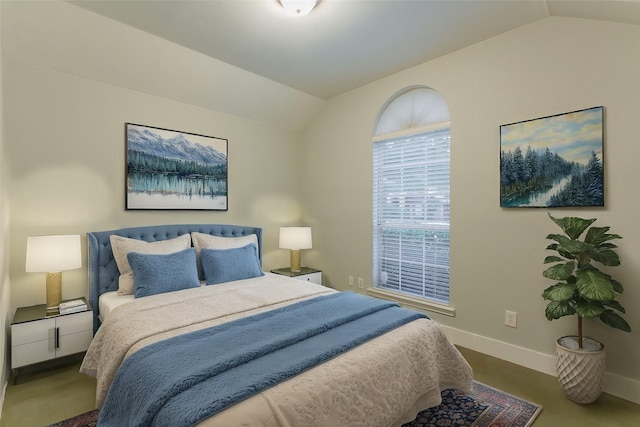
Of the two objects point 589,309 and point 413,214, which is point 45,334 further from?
point 589,309

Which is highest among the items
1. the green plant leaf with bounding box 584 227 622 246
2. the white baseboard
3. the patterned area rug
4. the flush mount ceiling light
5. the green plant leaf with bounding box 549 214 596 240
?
the flush mount ceiling light

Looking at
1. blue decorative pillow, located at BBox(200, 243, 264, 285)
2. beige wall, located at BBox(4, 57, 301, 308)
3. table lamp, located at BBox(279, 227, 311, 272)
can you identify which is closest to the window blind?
table lamp, located at BBox(279, 227, 311, 272)

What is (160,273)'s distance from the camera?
273cm

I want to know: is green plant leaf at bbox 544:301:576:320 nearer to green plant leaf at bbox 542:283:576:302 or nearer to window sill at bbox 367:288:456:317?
green plant leaf at bbox 542:283:576:302

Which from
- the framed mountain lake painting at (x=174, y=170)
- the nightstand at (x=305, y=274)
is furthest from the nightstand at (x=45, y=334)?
the nightstand at (x=305, y=274)

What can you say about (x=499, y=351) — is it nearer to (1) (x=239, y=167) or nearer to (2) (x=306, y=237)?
(2) (x=306, y=237)

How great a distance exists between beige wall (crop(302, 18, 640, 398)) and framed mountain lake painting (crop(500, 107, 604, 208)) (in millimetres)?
62

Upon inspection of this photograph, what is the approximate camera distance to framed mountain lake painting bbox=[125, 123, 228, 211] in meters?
3.25

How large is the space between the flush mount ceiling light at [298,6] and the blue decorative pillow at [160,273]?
7.16 ft

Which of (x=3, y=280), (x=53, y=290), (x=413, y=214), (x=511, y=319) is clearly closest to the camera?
(x=3, y=280)

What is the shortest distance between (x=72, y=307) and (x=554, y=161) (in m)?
4.00

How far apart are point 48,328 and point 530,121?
4.12 m

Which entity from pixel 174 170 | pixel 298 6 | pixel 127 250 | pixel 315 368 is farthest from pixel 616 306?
pixel 174 170

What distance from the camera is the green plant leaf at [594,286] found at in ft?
6.53
